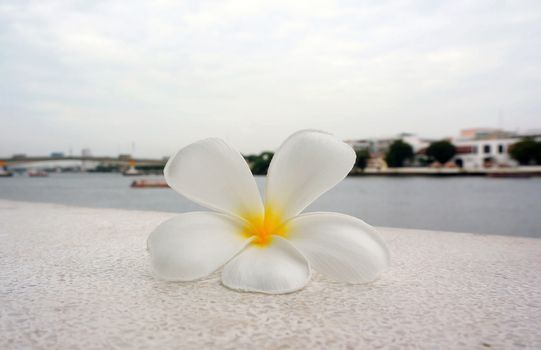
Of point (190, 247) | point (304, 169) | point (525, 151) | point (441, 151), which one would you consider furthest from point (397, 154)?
point (190, 247)

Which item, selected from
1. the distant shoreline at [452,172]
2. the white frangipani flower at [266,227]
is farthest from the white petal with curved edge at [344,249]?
the distant shoreline at [452,172]

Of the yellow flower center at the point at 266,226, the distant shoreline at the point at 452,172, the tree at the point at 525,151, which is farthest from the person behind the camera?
the distant shoreline at the point at 452,172

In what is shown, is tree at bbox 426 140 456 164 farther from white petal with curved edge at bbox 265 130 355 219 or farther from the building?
white petal with curved edge at bbox 265 130 355 219

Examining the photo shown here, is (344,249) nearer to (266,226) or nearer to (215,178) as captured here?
(266,226)

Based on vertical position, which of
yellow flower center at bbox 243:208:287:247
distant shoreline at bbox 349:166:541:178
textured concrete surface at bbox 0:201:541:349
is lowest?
distant shoreline at bbox 349:166:541:178

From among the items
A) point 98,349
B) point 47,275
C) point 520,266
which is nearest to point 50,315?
point 98,349

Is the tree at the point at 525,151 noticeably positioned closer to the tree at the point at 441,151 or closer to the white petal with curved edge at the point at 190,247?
the tree at the point at 441,151

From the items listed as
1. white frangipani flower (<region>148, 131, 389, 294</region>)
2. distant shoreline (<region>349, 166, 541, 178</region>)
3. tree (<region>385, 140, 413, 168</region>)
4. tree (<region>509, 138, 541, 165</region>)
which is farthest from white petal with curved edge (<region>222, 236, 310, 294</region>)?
tree (<region>509, 138, 541, 165</region>)
